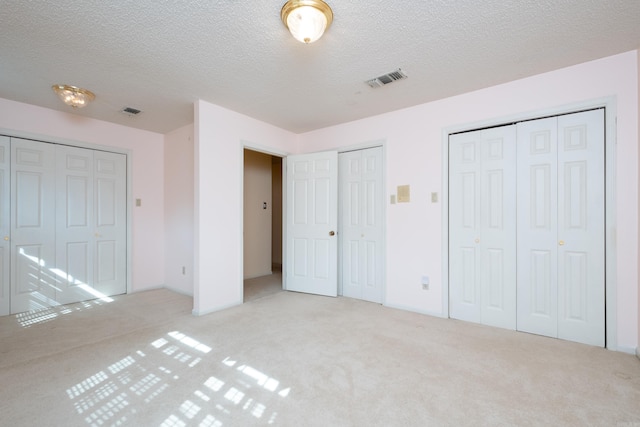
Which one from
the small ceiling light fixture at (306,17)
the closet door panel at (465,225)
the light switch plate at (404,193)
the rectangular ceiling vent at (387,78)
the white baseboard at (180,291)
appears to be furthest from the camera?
the white baseboard at (180,291)

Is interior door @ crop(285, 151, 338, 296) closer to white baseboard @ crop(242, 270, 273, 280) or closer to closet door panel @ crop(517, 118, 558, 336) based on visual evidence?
white baseboard @ crop(242, 270, 273, 280)

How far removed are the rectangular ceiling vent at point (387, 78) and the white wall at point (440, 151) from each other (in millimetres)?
816

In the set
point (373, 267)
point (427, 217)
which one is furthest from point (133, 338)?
point (427, 217)

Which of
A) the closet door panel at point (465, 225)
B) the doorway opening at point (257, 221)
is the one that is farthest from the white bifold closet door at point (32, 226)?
the closet door panel at point (465, 225)

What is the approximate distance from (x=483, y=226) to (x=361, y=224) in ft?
5.11

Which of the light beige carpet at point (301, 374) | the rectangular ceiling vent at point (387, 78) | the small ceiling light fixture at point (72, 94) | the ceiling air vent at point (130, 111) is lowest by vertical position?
the light beige carpet at point (301, 374)

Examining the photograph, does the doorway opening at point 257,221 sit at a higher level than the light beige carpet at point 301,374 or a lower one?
higher

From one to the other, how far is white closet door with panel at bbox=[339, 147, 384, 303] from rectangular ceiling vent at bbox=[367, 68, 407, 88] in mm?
1069

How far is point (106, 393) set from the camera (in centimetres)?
187

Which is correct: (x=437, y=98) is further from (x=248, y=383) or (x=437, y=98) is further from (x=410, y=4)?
(x=248, y=383)

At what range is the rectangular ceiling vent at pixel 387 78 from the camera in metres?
2.73

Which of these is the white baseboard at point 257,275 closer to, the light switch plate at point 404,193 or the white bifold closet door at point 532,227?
the light switch plate at point 404,193

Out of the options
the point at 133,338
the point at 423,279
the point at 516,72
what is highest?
the point at 516,72

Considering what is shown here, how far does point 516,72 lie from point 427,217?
1698 millimetres
